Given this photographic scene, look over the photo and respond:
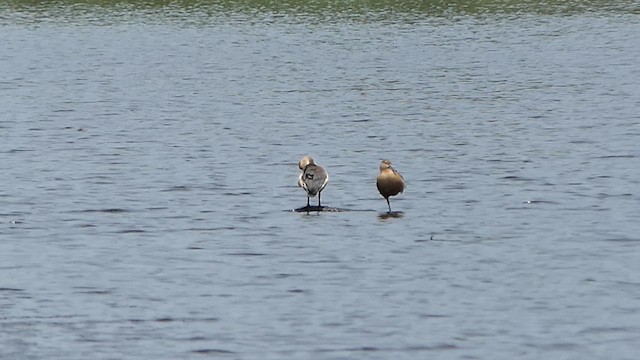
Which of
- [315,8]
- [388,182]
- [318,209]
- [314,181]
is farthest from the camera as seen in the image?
[315,8]

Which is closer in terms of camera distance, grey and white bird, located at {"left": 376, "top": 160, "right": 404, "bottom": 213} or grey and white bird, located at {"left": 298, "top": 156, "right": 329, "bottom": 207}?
grey and white bird, located at {"left": 298, "top": 156, "right": 329, "bottom": 207}

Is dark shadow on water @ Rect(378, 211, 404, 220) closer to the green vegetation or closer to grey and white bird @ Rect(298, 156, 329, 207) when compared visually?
grey and white bird @ Rect(298, 156, 329, 207)

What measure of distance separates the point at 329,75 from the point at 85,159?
25.2 meters

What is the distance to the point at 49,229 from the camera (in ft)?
89.4

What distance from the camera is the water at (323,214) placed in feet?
63.5

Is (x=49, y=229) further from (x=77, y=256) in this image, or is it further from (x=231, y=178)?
(x=231, y=178)

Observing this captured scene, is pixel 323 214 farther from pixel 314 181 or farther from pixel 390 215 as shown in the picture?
pixel 390 215

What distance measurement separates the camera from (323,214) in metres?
28.3

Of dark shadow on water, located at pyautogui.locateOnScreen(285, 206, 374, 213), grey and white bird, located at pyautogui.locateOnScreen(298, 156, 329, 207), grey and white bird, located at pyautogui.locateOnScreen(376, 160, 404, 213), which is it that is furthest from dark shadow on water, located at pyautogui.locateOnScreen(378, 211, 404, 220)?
grey and white bird, located at pyautogui.locateOnScreen(298, 156, 329, 207)

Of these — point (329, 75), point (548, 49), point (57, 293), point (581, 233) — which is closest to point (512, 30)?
point (548, 49)

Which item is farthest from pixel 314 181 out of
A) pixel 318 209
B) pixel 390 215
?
pixel 390 215

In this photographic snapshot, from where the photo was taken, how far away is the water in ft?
63.5

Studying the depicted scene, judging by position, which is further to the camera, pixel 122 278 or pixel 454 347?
pixel 122 278

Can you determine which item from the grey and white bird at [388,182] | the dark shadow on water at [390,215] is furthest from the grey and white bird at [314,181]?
the dark shadow on water at [390,215]
